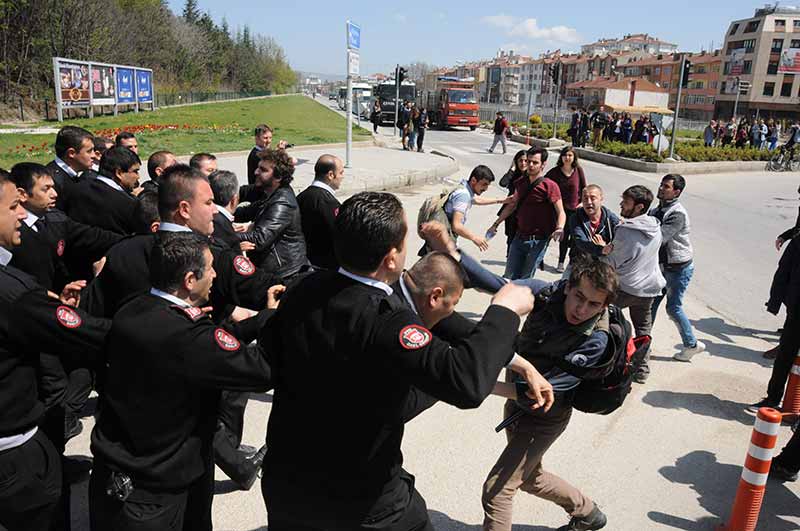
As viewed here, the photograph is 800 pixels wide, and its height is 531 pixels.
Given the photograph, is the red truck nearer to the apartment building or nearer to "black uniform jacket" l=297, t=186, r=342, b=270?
"black uniform jacket" l=297, t=186, r=342, b=270

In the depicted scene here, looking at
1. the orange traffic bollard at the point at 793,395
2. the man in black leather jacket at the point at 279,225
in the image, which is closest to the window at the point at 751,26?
the orange traffic bollard at the point at 793,395

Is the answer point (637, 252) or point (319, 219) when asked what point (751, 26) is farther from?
point (319, 219)

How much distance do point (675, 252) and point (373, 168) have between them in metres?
12.8


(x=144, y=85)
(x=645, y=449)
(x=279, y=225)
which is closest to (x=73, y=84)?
(x=144, y=85)

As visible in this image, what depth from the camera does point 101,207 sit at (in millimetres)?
4918

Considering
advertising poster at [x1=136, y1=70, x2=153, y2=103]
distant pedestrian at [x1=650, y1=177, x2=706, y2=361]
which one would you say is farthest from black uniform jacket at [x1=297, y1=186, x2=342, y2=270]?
advertising poster at [x1=136, y1=70, x2=153, y2=103]

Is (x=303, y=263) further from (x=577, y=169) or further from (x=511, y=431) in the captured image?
(x=577, y=169)

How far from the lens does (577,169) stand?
8062mm

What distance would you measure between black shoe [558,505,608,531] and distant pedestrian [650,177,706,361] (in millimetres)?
2788

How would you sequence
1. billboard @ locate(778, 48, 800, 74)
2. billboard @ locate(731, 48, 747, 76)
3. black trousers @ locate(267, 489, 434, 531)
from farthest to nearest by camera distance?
billboard @ locate(731, 48, 747, 76) → billboard @ locate(778, 48, 800, 74) → black trousers @ locate(267, 489, 434, 531)

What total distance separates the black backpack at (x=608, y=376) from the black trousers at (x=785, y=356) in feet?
8.48

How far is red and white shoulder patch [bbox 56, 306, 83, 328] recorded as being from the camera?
2.33 metres

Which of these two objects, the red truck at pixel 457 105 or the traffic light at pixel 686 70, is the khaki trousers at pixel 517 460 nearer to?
the traffic light at pixel 686 70

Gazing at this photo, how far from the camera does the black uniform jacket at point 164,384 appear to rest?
6.98 feet
